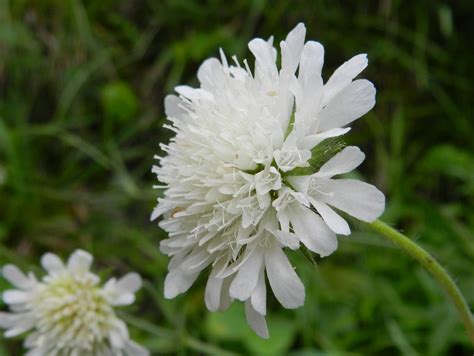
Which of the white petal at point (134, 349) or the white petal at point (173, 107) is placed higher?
the white petal at point (173, 107)

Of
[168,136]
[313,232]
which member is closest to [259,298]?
[313,232]

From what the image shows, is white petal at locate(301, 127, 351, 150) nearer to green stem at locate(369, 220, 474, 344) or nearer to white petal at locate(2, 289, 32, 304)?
green stem at locate(369, 220, 474, 344)

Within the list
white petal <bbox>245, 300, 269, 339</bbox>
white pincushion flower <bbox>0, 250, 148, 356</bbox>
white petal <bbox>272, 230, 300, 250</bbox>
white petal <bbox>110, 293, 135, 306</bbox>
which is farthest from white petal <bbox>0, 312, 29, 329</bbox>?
white petal <bbox>272, 230, 300, 250</bbox>

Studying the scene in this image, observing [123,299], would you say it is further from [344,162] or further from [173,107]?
[344,162]

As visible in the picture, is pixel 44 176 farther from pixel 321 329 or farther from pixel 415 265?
pixel 415 265

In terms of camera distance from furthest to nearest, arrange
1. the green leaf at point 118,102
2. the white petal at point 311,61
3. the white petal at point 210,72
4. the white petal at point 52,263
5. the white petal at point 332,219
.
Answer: the green leaf at point 118,102
the white petal at point 52,263
the white petal at point 210,72
the white petal at point 311,61
the white petal at point 332,219

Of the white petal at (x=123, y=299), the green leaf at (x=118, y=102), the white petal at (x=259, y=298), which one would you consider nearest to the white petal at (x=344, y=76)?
the white petal at (x=259, y=298)

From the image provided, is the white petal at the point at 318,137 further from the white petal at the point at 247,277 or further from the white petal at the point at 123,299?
the white petal at the point at 123,299

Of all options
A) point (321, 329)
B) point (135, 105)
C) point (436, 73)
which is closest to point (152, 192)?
point (135, 105)
